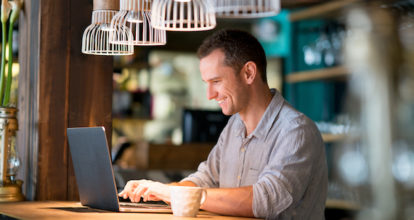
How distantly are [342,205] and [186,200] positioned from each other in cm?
286

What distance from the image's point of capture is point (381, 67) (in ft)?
13.7

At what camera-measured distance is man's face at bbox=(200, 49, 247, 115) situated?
91.4 inches

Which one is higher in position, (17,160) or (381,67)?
(381,67)

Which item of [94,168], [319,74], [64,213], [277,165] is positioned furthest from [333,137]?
[64,213]

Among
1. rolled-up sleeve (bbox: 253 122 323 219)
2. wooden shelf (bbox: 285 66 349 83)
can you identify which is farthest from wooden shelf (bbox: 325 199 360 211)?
rolled-up sleeve (bbox: 253 122 323 219)

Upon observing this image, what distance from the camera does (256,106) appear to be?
2365 mm

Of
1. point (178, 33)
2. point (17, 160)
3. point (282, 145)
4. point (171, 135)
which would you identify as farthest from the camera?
point (171, 135)

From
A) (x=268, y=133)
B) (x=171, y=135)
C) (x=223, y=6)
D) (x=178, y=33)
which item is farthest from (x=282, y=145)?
(x=171, y=135)

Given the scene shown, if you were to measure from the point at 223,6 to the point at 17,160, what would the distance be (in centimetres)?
119

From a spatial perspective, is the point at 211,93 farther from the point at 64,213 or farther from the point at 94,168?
the point at 64,213

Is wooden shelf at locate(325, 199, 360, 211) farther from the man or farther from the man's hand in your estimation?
the man's hand

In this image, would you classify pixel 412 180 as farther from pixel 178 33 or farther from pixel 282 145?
pixel 178 33

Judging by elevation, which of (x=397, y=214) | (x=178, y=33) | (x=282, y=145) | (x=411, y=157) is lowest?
(x=397, y=214)

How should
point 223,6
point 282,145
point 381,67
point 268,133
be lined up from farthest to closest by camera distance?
point 381,67 → point 268,133 → point 282,145 → point 223,6
